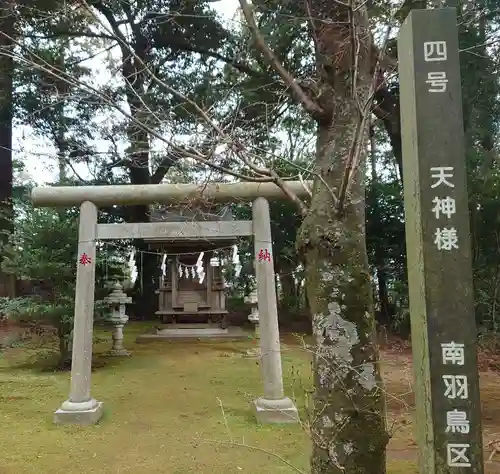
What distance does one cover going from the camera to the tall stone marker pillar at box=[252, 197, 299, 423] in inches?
201

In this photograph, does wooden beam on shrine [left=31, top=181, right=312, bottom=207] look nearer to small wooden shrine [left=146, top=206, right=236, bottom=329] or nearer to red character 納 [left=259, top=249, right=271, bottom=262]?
red character 納 [left=259, top=249, right=271, bottom=262]

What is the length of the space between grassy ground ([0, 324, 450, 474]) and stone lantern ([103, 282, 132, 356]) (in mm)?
Result: 653

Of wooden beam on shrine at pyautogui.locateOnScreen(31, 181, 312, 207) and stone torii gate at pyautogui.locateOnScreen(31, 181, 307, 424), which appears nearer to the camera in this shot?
stone torii gate at pyautogui.locateOnScreen(31, 181, 307, 424)

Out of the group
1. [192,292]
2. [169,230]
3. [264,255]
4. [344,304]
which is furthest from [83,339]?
[192,292]

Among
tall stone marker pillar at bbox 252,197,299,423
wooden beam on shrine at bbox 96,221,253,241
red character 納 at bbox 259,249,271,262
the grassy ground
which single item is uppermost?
wooden beam on shrine at bbox 96,221,253,241

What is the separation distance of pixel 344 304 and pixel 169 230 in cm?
332

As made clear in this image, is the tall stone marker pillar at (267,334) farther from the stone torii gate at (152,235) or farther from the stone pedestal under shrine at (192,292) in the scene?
the stone pedestal under shrine at (192,292)

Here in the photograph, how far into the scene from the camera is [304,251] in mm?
2805

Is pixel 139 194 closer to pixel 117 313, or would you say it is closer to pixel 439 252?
pixel 117 313

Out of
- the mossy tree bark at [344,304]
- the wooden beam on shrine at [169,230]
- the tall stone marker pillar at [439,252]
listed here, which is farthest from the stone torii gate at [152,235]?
the tall stone marker pillar at [439,252]

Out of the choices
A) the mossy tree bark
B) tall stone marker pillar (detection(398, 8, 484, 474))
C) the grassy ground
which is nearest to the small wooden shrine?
the grassy ground

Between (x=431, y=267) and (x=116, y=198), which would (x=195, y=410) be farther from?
(x=431, y=267)

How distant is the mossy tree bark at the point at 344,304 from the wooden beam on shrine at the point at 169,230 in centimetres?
273

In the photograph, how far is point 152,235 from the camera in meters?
5.59
